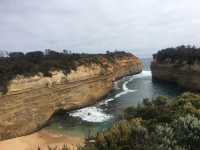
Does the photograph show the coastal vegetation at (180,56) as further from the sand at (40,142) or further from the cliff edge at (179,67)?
the sand at (40,142)

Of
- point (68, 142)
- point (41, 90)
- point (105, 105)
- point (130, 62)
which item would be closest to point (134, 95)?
point (105, 105)

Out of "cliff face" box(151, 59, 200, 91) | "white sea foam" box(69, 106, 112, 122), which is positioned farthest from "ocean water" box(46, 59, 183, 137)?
"cliff face" box(151, 59, 200, 91)

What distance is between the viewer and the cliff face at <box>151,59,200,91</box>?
4844cm

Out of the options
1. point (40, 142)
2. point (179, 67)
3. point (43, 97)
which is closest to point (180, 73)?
point (179, 67)

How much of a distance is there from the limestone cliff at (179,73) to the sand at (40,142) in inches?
1099

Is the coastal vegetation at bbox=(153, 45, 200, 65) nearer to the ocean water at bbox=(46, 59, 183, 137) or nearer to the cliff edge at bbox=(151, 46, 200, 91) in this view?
the cliff edge at bbox=(151, 46, 200, 91)

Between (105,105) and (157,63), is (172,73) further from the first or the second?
(105,105)

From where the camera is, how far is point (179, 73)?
54344 mm

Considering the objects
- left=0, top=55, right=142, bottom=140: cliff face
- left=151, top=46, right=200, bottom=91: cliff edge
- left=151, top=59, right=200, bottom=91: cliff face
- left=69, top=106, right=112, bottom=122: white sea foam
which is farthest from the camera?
left=151, top=46, right=200, bottom=91: cliff edge

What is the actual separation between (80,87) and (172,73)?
24647mm

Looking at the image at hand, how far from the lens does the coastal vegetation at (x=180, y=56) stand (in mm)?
51375

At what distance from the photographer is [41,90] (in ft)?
106

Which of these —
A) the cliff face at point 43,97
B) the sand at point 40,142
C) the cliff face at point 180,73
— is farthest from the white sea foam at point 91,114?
the cliff face at point 180,73

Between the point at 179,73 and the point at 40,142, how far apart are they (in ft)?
117
